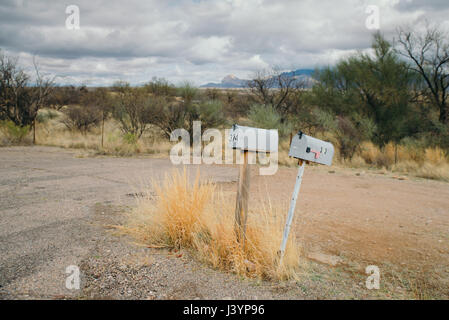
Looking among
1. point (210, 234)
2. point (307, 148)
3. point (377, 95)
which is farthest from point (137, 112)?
point (307, 148)

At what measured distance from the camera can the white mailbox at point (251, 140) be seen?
3486mm

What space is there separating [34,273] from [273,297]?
2.25 metres

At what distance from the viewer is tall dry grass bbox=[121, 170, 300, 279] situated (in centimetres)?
368

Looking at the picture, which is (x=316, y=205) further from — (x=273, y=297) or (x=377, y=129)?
(x=377, y=129)

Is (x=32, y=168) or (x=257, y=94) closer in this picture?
(x=32, y=168)

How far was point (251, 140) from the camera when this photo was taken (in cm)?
351

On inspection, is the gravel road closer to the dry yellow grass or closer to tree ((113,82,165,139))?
the dry yellow grass

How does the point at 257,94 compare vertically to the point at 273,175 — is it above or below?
above

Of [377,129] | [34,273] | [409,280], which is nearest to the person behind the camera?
[34,273]

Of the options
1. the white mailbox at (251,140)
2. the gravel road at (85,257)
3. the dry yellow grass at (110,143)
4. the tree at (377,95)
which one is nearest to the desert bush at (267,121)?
the tree at (377,95)

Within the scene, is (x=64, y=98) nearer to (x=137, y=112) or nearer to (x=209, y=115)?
(x=137, y=112)

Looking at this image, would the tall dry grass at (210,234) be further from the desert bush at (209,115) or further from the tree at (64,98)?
the tree at (64,98)

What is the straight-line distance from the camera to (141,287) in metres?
3.30
